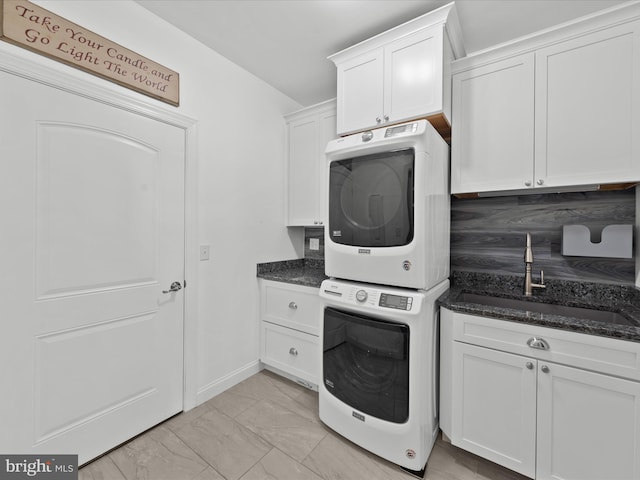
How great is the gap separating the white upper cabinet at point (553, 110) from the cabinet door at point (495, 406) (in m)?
1.00

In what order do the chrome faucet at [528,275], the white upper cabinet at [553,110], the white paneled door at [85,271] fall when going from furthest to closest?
the chrome faucet at [528,275]
the white upper cabinet at [553,110]
the white paneled door at [85,271]

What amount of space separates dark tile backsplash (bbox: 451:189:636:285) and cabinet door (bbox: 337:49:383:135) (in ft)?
3.04

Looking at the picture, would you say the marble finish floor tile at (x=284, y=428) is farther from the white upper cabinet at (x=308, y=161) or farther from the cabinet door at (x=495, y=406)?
the white upper cabinet at (x=308, y=161)

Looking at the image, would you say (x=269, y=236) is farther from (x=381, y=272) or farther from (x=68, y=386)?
(x=68, y=386)

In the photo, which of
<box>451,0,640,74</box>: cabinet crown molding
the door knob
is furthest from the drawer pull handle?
the door knob

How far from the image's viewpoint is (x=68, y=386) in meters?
1.48

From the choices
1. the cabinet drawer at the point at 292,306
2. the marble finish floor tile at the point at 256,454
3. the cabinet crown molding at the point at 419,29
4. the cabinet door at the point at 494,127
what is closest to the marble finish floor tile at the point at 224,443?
the marble finish floor tile at the point at 256,454

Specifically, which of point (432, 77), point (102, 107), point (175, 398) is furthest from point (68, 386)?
point (432, 77)

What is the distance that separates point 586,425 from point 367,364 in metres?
0.99

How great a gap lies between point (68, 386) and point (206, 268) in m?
0.97

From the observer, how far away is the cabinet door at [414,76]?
64.4 inches

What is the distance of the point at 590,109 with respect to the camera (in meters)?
1.50

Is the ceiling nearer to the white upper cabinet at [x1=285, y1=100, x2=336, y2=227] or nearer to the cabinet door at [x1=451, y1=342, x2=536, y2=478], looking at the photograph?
the white upper cabinet at [x1=285, y1=100, x2=336, y2=227]

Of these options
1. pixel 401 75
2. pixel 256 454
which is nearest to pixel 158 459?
pixel 256 454
